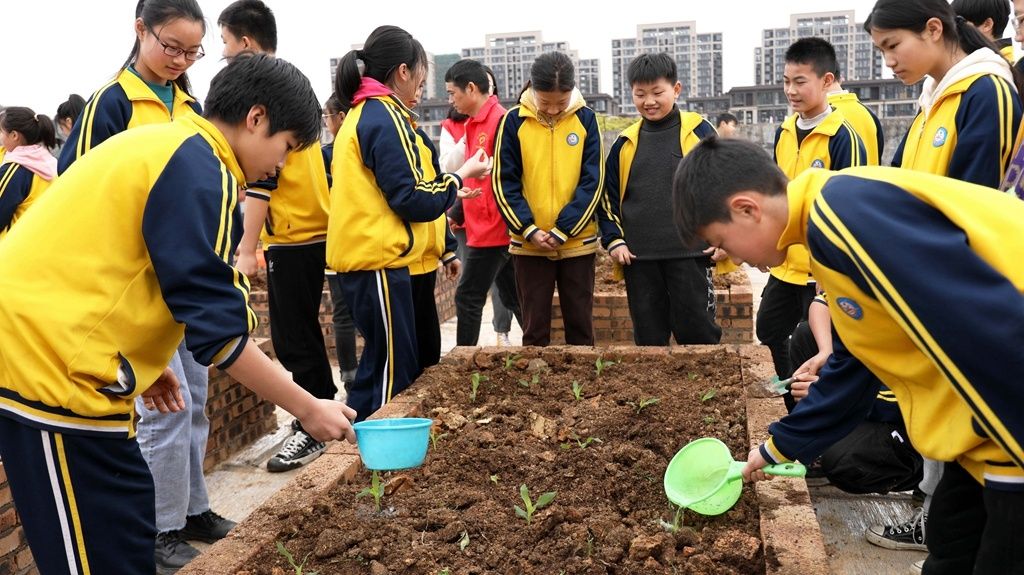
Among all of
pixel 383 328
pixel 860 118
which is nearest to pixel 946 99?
pixel 860 118

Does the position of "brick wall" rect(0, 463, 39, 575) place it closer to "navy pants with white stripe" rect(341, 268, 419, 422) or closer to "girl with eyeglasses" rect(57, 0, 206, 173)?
"girl with eyeglasses" rect(57, 0, 206, 173)

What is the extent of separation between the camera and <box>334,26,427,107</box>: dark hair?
3.53m

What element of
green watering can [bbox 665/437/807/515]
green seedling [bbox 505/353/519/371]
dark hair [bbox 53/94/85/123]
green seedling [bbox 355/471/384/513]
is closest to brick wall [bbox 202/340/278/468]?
green seedling [bbox 505/353/519/371]

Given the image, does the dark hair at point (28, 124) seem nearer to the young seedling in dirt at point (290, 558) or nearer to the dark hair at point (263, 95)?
the dark hair at point (263, 95)

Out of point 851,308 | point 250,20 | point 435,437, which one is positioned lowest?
point 435,437

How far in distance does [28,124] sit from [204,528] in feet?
10.2

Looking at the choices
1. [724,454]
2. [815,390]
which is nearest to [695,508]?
[724,454]

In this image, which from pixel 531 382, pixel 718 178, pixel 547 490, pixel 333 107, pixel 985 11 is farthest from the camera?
pixel 333 107

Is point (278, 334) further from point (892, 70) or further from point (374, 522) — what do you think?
point (892, 70)

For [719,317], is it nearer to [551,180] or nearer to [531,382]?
[551,180]

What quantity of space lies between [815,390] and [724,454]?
51cm

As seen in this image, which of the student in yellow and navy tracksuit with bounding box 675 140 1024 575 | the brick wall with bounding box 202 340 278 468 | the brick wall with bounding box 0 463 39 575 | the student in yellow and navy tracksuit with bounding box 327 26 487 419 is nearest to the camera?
the student in yellow and navy tracksuit with bounding box 675 140 1024 575

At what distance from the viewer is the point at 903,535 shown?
2.84 m

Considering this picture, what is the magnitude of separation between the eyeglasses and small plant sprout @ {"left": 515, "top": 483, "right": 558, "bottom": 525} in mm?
1890
